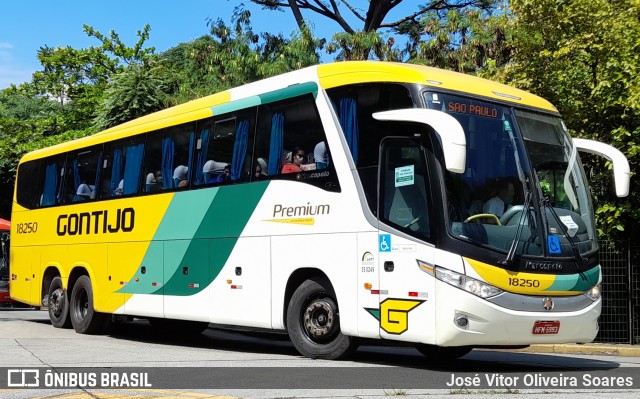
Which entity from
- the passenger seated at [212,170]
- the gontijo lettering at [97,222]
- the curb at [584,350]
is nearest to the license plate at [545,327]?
the passenger seated at [212,170]

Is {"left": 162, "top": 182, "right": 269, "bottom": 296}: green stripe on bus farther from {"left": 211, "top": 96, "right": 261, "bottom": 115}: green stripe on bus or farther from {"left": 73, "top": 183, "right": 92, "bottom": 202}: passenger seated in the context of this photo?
{"left": 73, "top": 183, "right": 92, "bottom": 202}: passenger seated

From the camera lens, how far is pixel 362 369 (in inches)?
421

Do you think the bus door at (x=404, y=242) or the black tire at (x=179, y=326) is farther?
the black tire at (x=179, y=326)

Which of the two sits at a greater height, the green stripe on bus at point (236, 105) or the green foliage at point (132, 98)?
the green foliage at point (132, 98)

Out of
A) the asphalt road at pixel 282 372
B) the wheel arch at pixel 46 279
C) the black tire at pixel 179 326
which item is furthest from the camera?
the wheel arch at pixel 46 279

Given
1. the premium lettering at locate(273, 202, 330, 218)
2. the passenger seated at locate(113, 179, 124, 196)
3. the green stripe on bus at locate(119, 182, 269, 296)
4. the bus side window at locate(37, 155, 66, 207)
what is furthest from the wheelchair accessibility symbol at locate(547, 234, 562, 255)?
the bus side window at locate(37, 155, 66, 207)

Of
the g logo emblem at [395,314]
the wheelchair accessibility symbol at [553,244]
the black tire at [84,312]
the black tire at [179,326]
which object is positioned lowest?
the black tire at [179,326]

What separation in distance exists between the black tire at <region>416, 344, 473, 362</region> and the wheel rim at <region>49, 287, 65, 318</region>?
883 centimetres

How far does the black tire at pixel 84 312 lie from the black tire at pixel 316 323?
21.4 feet

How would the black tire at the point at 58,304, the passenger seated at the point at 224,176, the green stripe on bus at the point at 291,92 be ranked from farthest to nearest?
the black tire at the point at 58,304
the passenger seated at the point at 224,176
the green stripe on bus at the point at 291,92

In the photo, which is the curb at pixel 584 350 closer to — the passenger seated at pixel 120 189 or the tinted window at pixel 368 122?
the tinted window at pixel 368 122

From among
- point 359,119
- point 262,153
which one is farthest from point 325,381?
point 262,153

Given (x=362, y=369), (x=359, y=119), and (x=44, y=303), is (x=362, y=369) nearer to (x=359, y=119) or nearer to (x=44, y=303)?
(x=359, y=119)

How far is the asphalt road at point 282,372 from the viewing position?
872 centimetres
